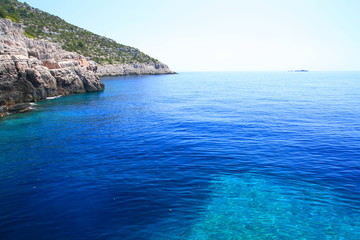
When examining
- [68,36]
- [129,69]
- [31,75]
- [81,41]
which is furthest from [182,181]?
[68,36]

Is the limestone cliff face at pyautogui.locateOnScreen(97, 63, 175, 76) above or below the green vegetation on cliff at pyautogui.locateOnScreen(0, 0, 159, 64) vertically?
below

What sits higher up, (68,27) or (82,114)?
(68,27)

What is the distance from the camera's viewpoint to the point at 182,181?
15.2 metres

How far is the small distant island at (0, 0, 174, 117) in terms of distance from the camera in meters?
41.4

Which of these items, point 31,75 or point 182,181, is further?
point 31,75

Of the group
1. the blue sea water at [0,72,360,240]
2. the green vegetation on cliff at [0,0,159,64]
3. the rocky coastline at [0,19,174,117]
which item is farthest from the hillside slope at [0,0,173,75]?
the blue sea water at [0,72,360,240]

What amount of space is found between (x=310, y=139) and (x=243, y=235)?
17015 mm

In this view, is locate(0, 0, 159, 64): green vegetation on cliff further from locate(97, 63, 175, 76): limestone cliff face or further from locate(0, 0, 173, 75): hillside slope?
locate(97, 63, 175, 76): limestone cliff face

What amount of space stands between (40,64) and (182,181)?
5375cm

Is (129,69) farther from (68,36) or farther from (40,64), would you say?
(40,64)

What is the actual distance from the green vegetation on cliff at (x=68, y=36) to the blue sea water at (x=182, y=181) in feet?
387

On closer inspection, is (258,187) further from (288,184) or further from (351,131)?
(351,131)

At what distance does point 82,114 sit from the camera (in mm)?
37938

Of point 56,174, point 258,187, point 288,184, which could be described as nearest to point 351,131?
point 288,184
